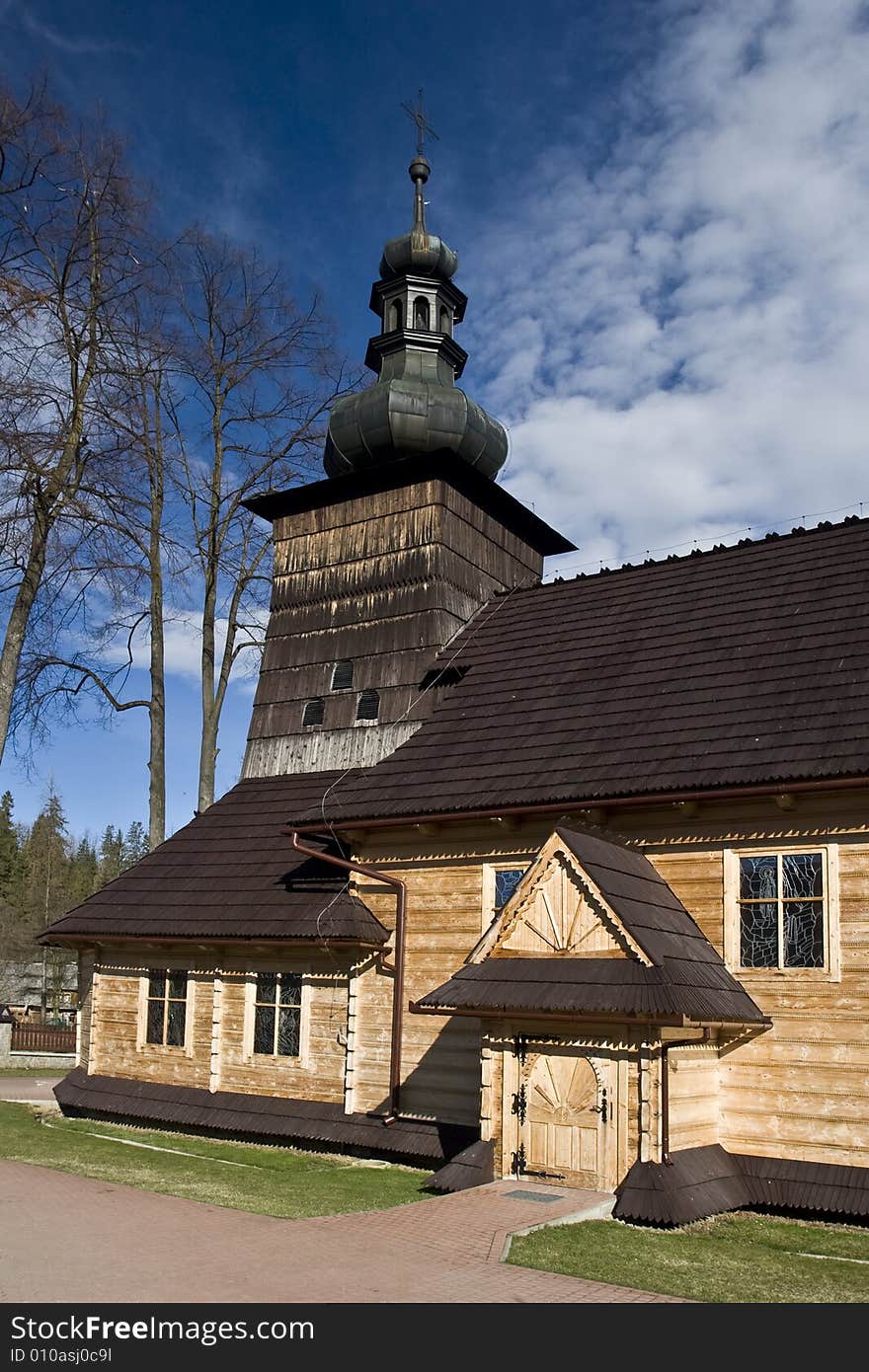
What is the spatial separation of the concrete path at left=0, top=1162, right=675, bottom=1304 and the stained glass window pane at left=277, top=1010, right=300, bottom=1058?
5.08 m

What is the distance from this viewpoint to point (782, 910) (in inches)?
509

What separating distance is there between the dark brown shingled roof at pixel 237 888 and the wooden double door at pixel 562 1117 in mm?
3863

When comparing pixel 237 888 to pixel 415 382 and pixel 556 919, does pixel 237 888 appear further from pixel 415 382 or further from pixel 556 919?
pixel 415 382

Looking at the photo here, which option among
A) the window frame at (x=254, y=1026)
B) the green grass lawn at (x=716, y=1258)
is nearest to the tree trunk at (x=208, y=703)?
the window frame at (x=254, y=1026)

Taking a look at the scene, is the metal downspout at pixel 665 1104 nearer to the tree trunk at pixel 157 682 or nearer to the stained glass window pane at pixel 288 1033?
the stained glass window pane at pixel 288 1033

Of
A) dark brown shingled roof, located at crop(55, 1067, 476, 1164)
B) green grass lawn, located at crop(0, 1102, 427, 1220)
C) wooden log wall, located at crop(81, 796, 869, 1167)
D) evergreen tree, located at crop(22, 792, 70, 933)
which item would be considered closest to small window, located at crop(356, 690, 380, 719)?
wooden log wall, located at crop(81, 796, 869, 1167)

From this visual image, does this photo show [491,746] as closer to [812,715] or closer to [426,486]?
[812,715]

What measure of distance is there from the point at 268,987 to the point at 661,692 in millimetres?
7053

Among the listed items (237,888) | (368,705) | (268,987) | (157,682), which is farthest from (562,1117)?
(157,682)

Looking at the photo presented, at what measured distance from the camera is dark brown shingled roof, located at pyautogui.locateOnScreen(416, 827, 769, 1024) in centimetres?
1138

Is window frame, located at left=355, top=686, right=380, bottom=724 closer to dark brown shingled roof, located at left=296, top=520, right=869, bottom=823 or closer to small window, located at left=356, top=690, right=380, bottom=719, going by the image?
small window, located at left=356, top=690, right=380, bottom=719
